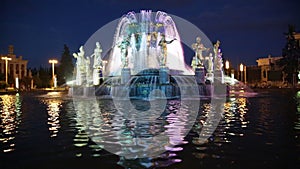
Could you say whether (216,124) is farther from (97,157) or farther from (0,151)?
(0,151)

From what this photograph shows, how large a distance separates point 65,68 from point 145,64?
62701 millimetres

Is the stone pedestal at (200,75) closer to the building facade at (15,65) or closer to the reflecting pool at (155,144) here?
the reflecting pool at (155,144)

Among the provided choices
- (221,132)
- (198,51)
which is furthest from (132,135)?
(198,51)

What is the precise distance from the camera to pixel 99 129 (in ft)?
28.1

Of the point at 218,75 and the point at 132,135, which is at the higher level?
the point at 218,75

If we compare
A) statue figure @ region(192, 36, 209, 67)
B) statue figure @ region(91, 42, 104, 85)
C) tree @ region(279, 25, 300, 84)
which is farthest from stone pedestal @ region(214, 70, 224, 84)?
tree @ region(279, 25, 300, 84)

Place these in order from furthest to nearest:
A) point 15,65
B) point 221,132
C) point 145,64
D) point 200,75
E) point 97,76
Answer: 1. point 15,65
2. point 145,64
3. point 97,76
4. point 200,75
5. point 221,132

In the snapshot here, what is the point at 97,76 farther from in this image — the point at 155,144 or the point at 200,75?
the point at 155,144

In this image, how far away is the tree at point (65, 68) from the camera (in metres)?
86.9

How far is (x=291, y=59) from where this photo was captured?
53.6 metres

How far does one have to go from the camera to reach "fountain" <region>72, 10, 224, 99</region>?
Result: 2344 cm

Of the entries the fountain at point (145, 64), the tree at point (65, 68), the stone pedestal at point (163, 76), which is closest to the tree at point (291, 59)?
the fountain at point (145, 64)

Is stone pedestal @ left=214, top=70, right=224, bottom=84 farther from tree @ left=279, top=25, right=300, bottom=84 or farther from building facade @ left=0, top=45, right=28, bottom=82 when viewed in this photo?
building facade @ left=0, top=45, right=28, bottom=82

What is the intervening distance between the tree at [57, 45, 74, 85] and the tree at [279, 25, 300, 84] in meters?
57.4
